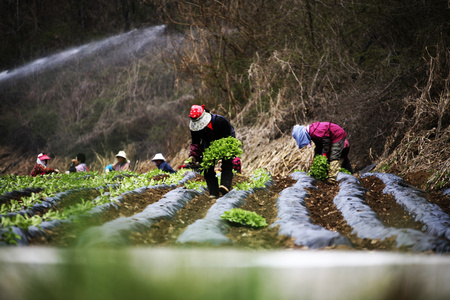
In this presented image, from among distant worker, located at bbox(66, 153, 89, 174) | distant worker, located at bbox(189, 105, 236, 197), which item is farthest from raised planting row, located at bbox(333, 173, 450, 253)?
distant worker, located at bbox(66, 153, 89, 174)

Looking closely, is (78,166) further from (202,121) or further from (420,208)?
(420,208)

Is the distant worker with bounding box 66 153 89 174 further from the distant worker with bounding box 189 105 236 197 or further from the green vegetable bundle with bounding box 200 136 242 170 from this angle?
the green vegetable bundle with bounding box 200 136 242 170

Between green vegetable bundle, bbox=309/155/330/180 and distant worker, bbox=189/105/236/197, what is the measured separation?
1846mm

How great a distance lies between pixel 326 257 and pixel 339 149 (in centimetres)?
539

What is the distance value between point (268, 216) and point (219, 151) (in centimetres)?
114

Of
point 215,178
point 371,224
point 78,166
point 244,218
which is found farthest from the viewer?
point 78,166

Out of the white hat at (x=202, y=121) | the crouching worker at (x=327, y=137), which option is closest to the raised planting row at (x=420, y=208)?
the crouching worker at (x=327, y=137)

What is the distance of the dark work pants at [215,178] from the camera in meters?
5.31

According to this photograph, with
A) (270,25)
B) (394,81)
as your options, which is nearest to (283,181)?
(394,81)

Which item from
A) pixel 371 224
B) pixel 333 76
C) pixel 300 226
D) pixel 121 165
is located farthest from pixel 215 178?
pixel 121 165

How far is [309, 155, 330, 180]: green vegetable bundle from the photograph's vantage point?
20.9 feet

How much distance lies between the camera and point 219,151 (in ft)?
16.1

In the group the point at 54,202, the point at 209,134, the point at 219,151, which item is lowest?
the point at 54,202

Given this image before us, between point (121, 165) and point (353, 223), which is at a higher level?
point (353, 223)
